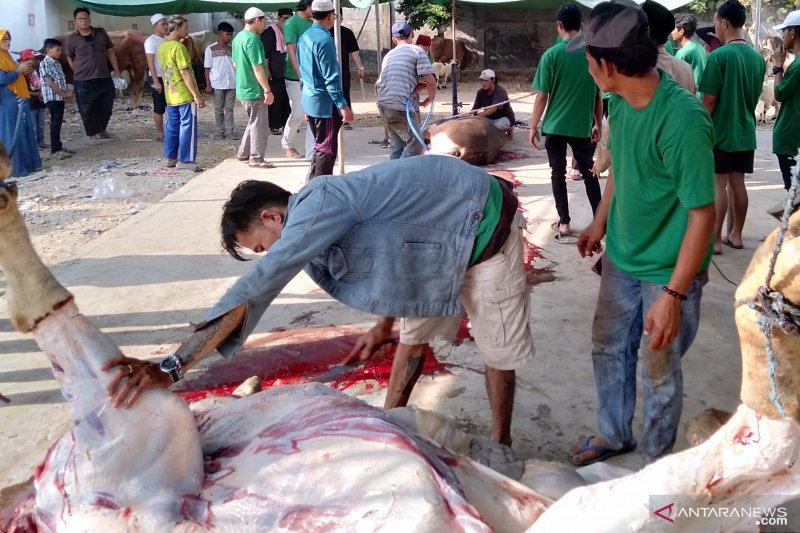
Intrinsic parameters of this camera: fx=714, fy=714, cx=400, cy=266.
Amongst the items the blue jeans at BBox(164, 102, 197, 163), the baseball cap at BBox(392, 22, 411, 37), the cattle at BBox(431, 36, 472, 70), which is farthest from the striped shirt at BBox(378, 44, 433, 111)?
the cattle at BBox(431, 36, 472, 70)

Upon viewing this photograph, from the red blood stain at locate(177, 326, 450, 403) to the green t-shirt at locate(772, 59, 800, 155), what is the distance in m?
3.47

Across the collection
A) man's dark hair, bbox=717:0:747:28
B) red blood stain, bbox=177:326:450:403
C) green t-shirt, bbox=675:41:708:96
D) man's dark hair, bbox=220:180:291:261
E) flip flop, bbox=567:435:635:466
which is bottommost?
flip flop, bbox=567:435:635:466

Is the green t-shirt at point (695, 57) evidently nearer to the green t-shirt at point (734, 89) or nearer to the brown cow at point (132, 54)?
the green t-shirt at point (734, 89)

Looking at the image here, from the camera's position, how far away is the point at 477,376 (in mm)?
3793

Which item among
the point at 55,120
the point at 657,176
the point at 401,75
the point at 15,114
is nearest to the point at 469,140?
the point at 401,75

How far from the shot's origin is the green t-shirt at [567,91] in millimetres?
6000

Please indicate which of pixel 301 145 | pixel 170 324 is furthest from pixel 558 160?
pixel 301 145

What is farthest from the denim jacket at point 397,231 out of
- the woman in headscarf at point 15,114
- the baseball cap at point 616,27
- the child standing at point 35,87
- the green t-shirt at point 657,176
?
the child standing at point 35,87

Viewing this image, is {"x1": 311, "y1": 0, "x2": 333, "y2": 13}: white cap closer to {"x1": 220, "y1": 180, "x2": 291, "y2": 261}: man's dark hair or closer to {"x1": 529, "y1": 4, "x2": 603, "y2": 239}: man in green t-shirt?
{"x1": 529, "y1": 4, "x2": 603, "y2": 239}: man in green t-shirt

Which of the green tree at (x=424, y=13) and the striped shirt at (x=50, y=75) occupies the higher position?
the green tree at (x=424, y=13)

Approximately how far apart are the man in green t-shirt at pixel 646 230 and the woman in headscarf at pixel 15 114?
792 centimetres

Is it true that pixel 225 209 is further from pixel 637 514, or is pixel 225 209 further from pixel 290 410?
pixel 637 514

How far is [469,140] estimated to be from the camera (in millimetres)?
9125

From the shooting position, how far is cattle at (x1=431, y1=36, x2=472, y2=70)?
64.6 ft
